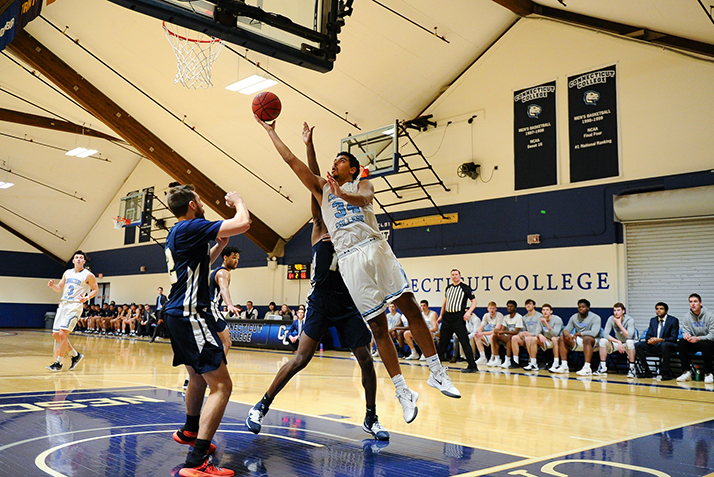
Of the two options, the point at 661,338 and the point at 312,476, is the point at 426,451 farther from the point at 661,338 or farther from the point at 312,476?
the point at 661,338

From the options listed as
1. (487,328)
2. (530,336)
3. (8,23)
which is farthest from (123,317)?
(8,23)

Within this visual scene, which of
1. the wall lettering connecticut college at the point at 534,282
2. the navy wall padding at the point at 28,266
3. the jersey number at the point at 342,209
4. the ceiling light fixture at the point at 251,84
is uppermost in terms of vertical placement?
the ceiling light fixture at the point at 251,84

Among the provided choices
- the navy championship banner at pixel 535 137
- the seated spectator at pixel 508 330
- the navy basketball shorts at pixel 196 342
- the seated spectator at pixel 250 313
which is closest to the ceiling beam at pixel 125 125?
the seated spectator at pixel 250 313

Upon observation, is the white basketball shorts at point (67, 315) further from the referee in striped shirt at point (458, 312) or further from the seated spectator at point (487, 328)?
the seated spectator at point (487, 328)

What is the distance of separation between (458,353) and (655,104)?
6.35m

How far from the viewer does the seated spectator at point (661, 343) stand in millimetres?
9375

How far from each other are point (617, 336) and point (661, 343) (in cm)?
93

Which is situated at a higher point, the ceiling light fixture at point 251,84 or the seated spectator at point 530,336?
the ceiling light fixture at point 251,84

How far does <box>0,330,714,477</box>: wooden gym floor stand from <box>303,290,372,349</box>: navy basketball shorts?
70cm

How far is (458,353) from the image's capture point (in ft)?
41.0

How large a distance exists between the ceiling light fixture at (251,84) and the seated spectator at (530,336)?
23.2 ft

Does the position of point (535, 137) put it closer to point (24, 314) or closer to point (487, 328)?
point (487, 328)

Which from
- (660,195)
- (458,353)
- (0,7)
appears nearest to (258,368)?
(458,353)

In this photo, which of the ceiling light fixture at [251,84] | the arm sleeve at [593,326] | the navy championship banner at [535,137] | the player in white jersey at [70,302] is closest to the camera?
the player in white jersey at [70,302]
